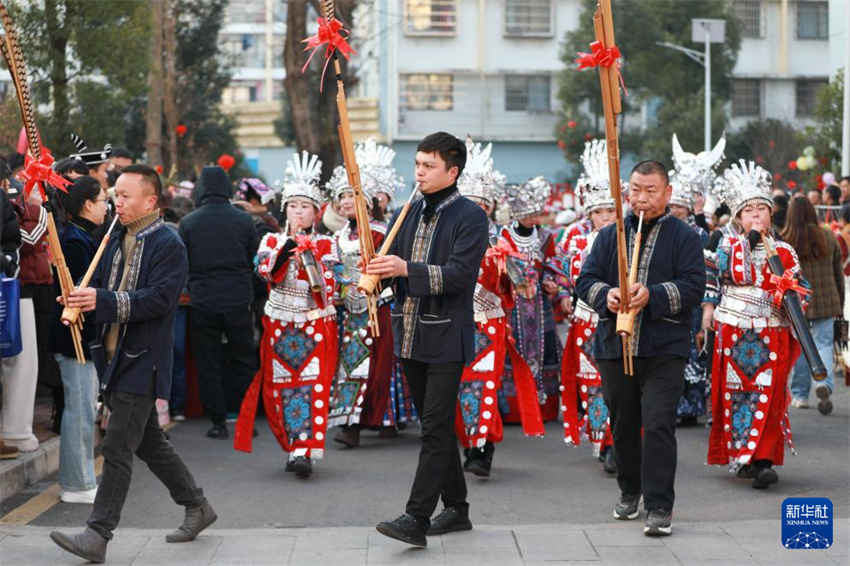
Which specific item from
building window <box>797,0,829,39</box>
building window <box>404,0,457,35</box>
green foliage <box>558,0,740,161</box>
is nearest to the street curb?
green foliage <box>558,0,740,161</box>

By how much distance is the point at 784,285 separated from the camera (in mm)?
8359

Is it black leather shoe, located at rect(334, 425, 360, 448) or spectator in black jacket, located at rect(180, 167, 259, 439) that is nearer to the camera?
black leather shoe, located at rect(334, 425, 360, 448)

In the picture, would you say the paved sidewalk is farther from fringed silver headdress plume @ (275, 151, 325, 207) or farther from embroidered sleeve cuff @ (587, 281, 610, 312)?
fringed silver headdress plume @ (275, 151, 325, 207)

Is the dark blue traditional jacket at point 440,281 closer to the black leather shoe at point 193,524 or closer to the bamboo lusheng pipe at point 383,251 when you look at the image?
the bamboo lusheng pipe at point 383,251

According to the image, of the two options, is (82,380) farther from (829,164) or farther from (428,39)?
(428,39)

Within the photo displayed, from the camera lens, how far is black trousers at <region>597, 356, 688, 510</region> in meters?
6.91

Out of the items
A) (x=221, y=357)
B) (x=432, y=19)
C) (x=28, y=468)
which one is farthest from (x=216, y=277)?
(x=432, y=19)

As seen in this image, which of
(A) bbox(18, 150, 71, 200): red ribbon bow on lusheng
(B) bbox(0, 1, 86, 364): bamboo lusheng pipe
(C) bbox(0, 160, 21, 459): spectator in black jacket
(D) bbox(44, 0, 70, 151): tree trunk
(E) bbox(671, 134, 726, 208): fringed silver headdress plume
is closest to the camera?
(B) bbox(0, 1, 86, 364): bamboo lusheng pipe

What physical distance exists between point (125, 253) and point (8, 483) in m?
2.09

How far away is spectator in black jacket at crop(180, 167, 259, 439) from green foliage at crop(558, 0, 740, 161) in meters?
28.9

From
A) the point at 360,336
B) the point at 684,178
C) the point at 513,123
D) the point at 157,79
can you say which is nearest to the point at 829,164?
the point at 157,79

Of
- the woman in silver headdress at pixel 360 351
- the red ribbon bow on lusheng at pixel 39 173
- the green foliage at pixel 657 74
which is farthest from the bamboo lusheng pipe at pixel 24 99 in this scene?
the green foliage at pixel 657 74

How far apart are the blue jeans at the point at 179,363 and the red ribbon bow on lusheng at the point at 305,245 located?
111 inches

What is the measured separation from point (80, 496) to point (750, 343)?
433 cm
